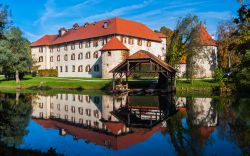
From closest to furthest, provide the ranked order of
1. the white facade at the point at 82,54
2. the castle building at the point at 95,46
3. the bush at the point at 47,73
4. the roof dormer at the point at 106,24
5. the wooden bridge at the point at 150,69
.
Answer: the wooden bridge at the point at 150,69
the castle building at the point at 95,46
the white facade at the point at 82,54
the roof dormer at the point at 106,24
the bush at the point at 47,73

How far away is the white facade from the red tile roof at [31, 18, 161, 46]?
34.9 inches

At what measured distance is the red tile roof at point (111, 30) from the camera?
57219mm

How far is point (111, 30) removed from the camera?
185ft

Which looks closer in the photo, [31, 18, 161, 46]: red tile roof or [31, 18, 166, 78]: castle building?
[31, 18, 166, 78]: castle building

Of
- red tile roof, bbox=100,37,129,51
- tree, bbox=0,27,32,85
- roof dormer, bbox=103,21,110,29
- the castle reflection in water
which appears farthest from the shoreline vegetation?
the castle reflection in water

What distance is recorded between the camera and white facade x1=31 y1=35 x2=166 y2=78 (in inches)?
2290

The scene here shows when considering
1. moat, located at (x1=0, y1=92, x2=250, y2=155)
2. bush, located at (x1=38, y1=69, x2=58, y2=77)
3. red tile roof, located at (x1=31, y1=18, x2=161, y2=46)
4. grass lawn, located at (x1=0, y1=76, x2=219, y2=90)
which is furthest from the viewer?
bush, located at (x1=38, y1=69, x2=58, y2=77)

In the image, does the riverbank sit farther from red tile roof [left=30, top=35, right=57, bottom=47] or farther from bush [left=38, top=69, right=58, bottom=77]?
red tile roof [left=30, top=35, right=57, bottom=47]

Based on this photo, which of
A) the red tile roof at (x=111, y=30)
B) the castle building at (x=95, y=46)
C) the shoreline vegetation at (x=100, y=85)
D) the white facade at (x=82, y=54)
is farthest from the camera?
the white facade at (x=82, y=54)

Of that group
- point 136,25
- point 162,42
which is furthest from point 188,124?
point 162,42

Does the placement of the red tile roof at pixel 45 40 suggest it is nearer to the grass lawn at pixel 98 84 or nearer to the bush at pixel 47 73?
the bush at pixel 47 73

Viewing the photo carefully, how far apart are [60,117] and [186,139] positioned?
971 cm

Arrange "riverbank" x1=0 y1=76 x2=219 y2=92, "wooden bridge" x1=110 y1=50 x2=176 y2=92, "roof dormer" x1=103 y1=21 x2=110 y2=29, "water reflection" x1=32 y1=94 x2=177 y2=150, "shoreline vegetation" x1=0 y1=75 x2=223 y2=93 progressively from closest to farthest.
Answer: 1. "water reflection" x1=32 y1=94 x2=177 y2=150
2. "wooden bridge" x1=110 y1=50 x2=176 y2=92
3. "shoreline vegetation" x1=0 y1=75 x2=223 y2=93
4. "riverbank" x1=0 y1=76 x2=219 y2=92
5. "roof dormer" x1=103 y1=21 x2=110 y2=29

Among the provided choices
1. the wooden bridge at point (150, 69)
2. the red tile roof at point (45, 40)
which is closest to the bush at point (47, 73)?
the red tile roof at point (45, 40)
